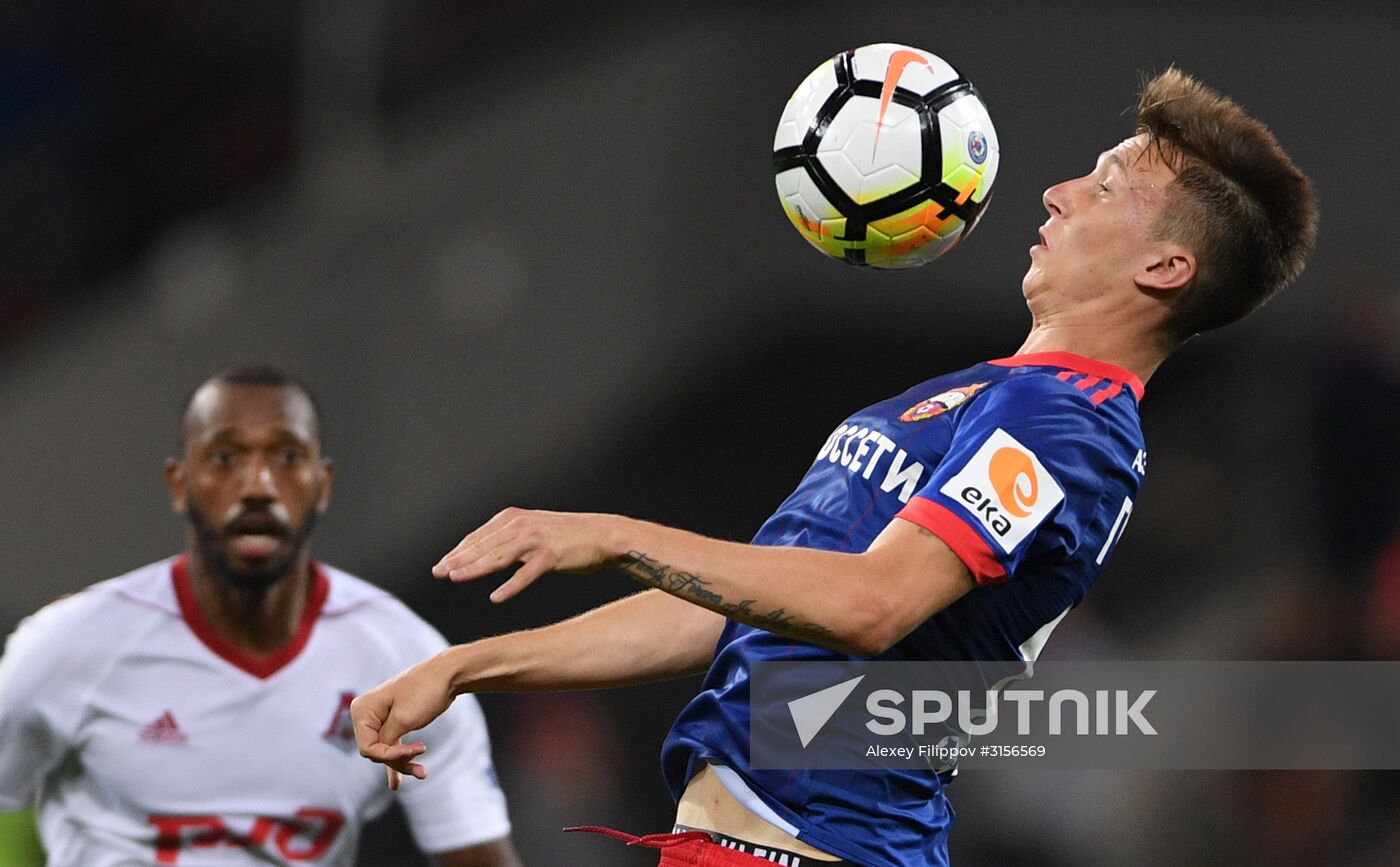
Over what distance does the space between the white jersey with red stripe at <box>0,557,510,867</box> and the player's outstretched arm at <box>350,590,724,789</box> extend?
168cm

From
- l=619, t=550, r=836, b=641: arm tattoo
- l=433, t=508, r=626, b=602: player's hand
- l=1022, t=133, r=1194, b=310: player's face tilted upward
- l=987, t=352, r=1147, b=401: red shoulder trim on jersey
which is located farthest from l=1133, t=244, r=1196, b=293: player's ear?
l=433, t=508, r=626, b=602: player's hand

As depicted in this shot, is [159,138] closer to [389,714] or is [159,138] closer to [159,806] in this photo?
[159,806]

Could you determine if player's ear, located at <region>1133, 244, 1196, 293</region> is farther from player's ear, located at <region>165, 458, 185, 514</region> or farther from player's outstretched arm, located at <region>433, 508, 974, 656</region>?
player's ear, located at <region>165, 458, 185, 514</region>

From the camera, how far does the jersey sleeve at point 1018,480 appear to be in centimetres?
239

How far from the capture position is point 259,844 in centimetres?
425

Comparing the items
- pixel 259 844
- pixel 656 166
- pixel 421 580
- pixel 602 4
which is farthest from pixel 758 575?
pixel 602 4

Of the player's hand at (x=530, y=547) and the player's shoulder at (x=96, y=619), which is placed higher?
the player's shoulder at (x=96, y=619)

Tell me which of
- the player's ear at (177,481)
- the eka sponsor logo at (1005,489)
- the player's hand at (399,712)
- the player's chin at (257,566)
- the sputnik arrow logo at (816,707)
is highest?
the player's ear at (177,481)

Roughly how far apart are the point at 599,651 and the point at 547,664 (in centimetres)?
17

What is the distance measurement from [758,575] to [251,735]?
8.17 ft

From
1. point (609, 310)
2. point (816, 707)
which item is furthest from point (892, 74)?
point (609, 310)

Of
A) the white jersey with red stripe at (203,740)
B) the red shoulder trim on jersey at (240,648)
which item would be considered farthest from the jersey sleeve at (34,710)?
the red shoulder trim on jersey at (240,648)

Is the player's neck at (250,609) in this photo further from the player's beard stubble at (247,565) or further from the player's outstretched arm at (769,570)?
the player's outstretched arm at (769,570)

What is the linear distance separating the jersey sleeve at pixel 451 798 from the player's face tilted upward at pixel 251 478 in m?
0.59
